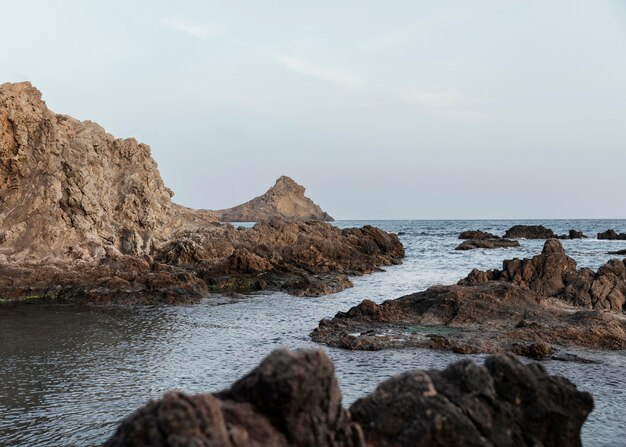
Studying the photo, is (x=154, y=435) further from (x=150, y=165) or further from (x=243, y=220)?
(x=243, y=220)

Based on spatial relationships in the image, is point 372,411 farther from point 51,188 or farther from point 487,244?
point 487,244

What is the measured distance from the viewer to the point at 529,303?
23.0 meters

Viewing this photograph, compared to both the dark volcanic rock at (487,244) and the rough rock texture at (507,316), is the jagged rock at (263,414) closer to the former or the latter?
the rough rock texture at (507,316)

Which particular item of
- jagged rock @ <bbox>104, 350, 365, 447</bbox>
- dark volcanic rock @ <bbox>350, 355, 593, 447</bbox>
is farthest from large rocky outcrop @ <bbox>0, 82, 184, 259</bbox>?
dark volcanic rock @ <bbox>350, 355, 593, 447</bbox>

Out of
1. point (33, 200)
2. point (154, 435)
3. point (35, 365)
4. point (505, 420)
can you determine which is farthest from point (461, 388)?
point (33, 200)

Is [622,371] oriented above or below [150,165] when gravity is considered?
below

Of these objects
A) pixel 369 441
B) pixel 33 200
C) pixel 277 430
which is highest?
pixel 33 200

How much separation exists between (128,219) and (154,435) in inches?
1519

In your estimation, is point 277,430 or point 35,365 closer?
point 277,430

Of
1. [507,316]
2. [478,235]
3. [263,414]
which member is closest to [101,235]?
[507,316]

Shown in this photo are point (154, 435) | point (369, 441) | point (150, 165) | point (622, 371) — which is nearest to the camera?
point (154, 435)

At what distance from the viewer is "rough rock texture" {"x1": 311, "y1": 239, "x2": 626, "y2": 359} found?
18969mm

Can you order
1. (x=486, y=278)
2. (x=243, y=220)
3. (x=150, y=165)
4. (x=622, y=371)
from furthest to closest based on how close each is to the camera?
(x=243, y=220) < (x=150, y=165) < (x=486, y=278) < (x=622, y=371)

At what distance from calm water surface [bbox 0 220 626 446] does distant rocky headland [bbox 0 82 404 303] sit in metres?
3.63
